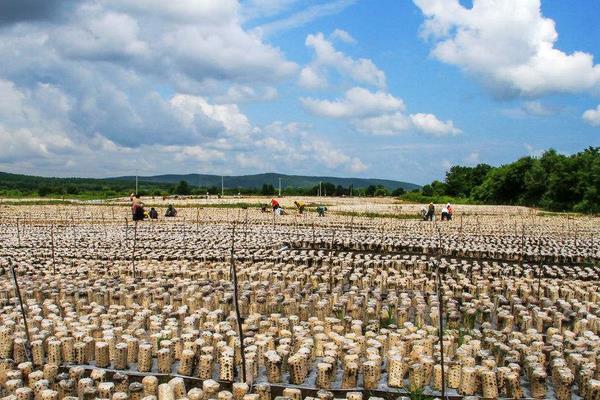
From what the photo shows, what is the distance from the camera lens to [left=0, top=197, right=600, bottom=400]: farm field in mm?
5371

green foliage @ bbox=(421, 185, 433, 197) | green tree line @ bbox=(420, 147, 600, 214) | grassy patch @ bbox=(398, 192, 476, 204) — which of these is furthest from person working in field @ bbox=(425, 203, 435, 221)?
green foliage @ bbox=(421, 185, 433, 197)

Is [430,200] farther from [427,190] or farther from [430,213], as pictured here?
[430,213]

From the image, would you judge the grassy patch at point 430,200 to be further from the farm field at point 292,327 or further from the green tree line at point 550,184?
the farm field at point 292,327

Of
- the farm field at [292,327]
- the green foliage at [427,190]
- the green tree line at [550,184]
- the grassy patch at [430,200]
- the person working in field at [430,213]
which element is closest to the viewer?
the farm field at [292,327]

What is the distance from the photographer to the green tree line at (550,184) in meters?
38.1

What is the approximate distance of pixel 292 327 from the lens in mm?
7082

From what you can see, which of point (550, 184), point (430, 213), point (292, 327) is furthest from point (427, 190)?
point (292, 327)

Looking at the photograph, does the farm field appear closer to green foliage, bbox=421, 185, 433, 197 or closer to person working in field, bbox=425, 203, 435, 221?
person working in field, bbox=425, 203, 435, 221

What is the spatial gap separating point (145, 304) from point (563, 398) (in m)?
5.82

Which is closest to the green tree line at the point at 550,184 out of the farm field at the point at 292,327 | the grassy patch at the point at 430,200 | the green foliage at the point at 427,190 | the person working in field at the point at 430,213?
the grassy patch at the point at 430,200

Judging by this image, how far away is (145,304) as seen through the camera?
838 cm

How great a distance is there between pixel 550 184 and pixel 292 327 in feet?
130

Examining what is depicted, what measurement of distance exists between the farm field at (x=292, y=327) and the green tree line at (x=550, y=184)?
27.5 meters

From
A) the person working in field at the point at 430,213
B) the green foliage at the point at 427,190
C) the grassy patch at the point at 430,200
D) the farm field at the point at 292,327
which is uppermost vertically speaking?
the green foliage at the point at 427,190
